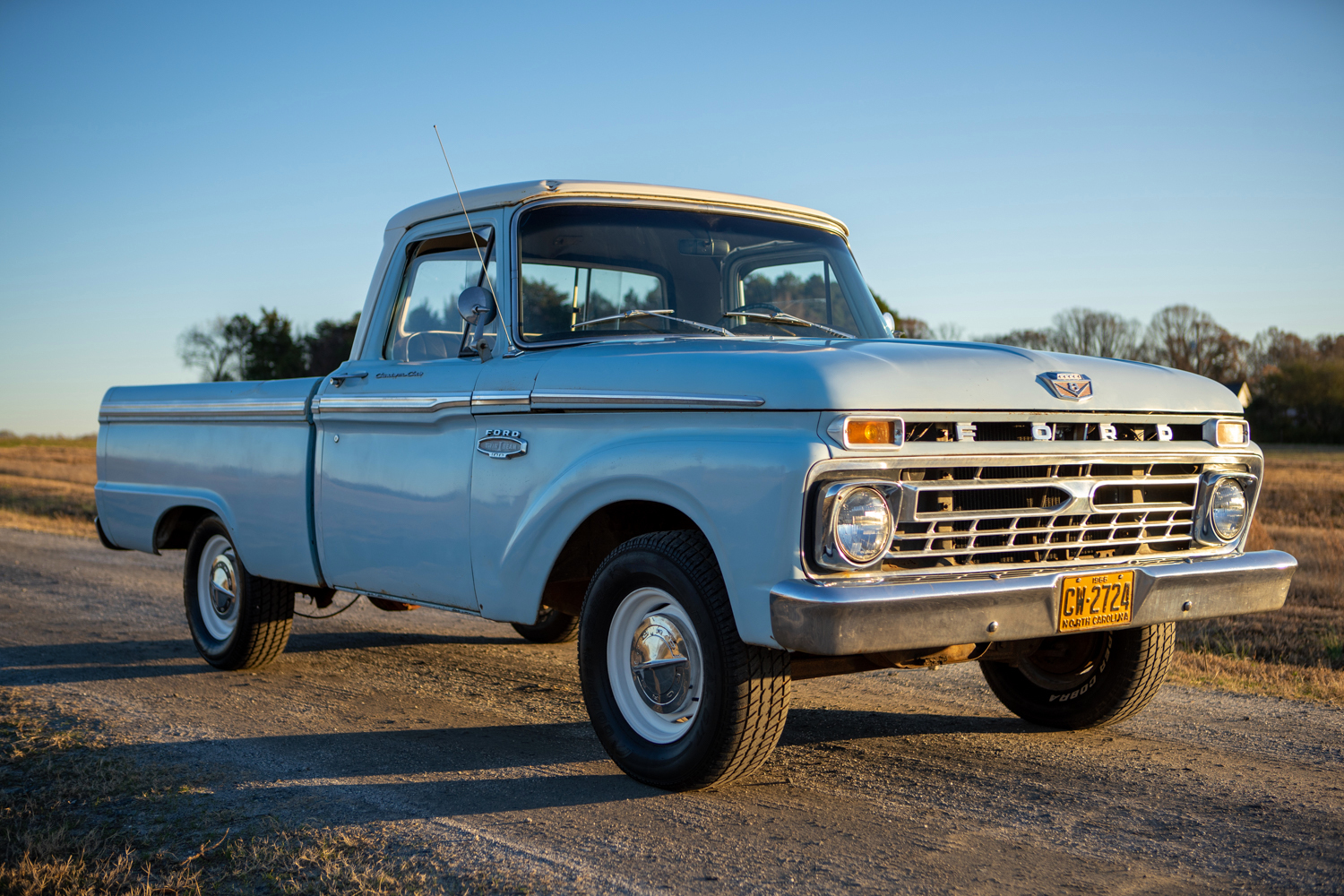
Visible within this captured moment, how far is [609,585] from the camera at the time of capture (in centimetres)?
401

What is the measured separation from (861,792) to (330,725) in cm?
236

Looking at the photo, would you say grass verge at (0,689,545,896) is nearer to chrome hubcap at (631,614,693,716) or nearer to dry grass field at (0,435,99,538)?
chrome hubcap at (631,614,693,716)

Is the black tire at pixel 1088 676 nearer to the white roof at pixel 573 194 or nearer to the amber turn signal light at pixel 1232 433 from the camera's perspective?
the amber turn signal light at pixel 1232 433

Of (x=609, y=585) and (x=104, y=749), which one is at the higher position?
(x=609, y=585)

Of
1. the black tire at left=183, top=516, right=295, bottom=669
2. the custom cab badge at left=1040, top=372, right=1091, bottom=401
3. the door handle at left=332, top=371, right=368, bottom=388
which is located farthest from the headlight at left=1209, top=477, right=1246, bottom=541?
the black tire at left=183, top=516, right=295, bottom=669

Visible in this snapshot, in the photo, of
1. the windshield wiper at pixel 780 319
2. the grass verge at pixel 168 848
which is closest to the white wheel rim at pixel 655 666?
the grass verge at pixel 168 848

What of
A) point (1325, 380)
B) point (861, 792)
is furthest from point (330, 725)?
point (1325, 380)

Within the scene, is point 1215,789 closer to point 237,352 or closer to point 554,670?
point 554,670

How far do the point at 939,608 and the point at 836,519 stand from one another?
0.42 metres

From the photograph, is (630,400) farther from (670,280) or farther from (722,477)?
(670,280)

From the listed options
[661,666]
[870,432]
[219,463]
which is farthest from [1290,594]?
[219,463]

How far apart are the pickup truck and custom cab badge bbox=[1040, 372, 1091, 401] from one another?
0.03 feet

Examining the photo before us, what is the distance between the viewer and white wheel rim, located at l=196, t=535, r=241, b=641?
20.7 feet

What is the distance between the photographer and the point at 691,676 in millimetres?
3840
